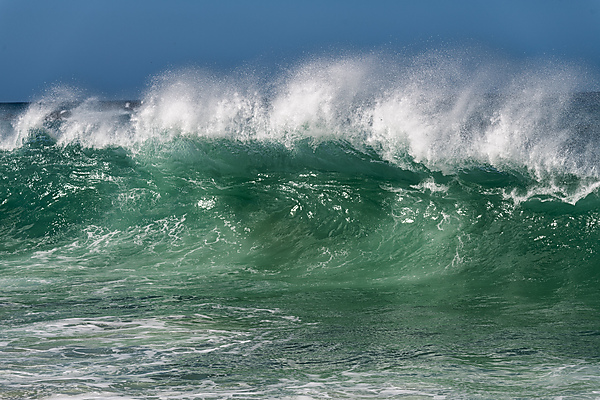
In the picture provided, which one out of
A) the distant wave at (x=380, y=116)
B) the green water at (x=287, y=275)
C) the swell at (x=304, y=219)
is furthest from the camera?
the distant wave at (x=380, y=116)

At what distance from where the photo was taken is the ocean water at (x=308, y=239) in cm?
449

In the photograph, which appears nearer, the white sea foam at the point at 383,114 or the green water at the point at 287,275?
the green water at the point at 287,275

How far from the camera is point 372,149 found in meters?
10.9

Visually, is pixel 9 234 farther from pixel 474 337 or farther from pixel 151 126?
pixel 474 337

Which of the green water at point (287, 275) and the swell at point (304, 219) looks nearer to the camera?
the green water at point (287, 275)

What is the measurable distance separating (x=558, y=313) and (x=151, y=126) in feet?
29.6

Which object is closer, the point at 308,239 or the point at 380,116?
the point at 308,239

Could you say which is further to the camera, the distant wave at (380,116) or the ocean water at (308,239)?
the distant wave at (380,116)

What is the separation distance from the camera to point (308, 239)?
923 cm

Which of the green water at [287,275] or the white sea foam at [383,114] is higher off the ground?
the white sea foam at [383,114]

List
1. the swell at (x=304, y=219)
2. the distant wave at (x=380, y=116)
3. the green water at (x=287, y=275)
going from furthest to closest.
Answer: the distant wave at (x=380, y=116)
the swell at (x=304, y=219)
the green water at (x=287, y=275)

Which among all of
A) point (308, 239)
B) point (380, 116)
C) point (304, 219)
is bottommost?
point (308, 239)

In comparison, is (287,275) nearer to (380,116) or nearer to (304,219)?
(304,219)

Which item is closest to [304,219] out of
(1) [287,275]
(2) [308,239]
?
(2) [308,239]
